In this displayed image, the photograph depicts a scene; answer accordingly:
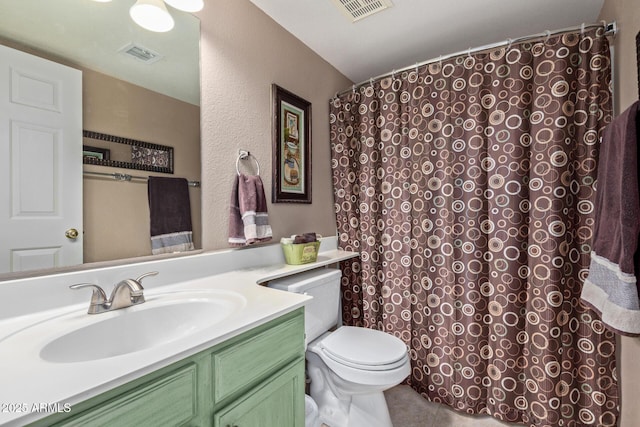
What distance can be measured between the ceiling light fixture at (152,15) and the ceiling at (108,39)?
20mm

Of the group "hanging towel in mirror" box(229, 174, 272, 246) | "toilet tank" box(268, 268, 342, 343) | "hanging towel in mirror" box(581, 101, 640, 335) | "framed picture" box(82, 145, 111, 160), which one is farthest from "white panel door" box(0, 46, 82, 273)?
"hanging towel in mirror" box(581, 101, 640, 335)

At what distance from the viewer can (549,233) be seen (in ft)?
4.64

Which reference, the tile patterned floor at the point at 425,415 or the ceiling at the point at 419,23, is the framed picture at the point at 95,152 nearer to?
the ceiling at the point at 419,23

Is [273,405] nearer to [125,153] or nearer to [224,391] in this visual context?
[224,391]

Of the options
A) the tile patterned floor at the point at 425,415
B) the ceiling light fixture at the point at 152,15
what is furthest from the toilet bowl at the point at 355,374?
the ceiling light fixture at the point at 152,15

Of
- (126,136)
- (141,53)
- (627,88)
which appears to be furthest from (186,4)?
(627,88)

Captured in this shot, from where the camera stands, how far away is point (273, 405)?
0.90 m

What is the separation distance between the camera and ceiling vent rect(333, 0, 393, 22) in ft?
4.99

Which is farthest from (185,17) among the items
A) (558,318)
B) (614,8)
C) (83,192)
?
(558,318)

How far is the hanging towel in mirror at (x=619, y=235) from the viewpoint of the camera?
2.85 ft

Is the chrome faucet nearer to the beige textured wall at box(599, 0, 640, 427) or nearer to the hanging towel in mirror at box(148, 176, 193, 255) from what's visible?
the hanging towel in mirror at box(148, 176, 193, 255)

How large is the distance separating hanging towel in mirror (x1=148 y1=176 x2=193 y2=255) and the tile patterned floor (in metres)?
1.52

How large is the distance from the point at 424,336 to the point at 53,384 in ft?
5.80

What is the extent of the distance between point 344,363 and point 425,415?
2.39 ft
